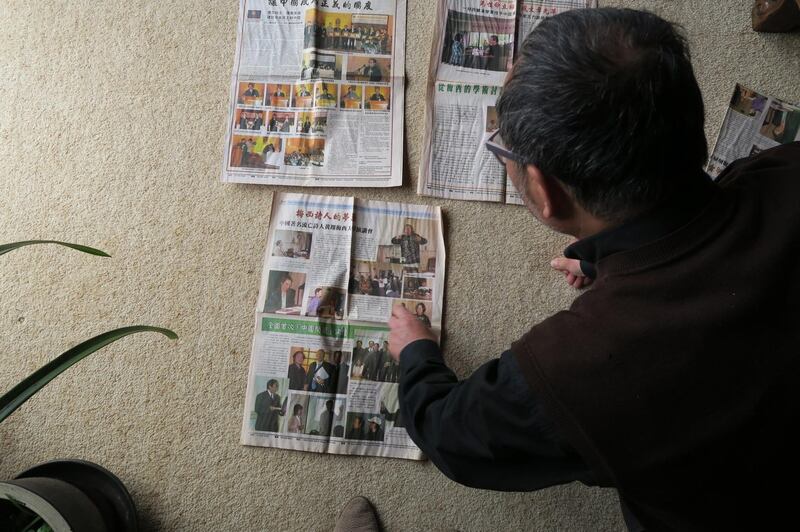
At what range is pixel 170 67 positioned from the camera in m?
1.09

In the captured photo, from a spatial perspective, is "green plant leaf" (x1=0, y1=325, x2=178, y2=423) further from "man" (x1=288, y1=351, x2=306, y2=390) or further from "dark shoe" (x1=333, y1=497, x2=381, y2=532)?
"dark shoe" (x1=333, y1=497, x2=381, y2=532)

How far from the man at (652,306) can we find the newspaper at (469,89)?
483 mm

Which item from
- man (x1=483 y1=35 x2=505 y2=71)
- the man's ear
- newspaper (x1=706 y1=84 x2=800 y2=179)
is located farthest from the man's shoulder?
man (x1=483 y1=35 x2=505 y2=71)

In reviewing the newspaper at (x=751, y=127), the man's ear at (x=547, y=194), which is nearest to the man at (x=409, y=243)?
the man's ear at (x=547, y=194)

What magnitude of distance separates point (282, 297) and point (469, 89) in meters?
0.56

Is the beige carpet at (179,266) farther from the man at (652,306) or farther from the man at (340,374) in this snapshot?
the man at (652,306)

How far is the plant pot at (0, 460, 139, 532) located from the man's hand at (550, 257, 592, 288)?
0.86m

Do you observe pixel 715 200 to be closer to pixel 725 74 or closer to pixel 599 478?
pixel 599 478

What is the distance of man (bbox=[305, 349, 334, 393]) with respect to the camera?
3.18 feet

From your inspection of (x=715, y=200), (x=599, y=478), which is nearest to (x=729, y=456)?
(x=599, y=478)

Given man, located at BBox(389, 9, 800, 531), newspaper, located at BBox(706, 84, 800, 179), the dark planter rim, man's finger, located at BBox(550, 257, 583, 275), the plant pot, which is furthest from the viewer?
newspaper, located at BBox(706, 84, 800, 179)

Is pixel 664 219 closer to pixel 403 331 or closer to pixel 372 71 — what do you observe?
→ pixel 403 331

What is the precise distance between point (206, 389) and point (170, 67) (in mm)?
659

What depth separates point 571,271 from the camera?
100 centimetres
